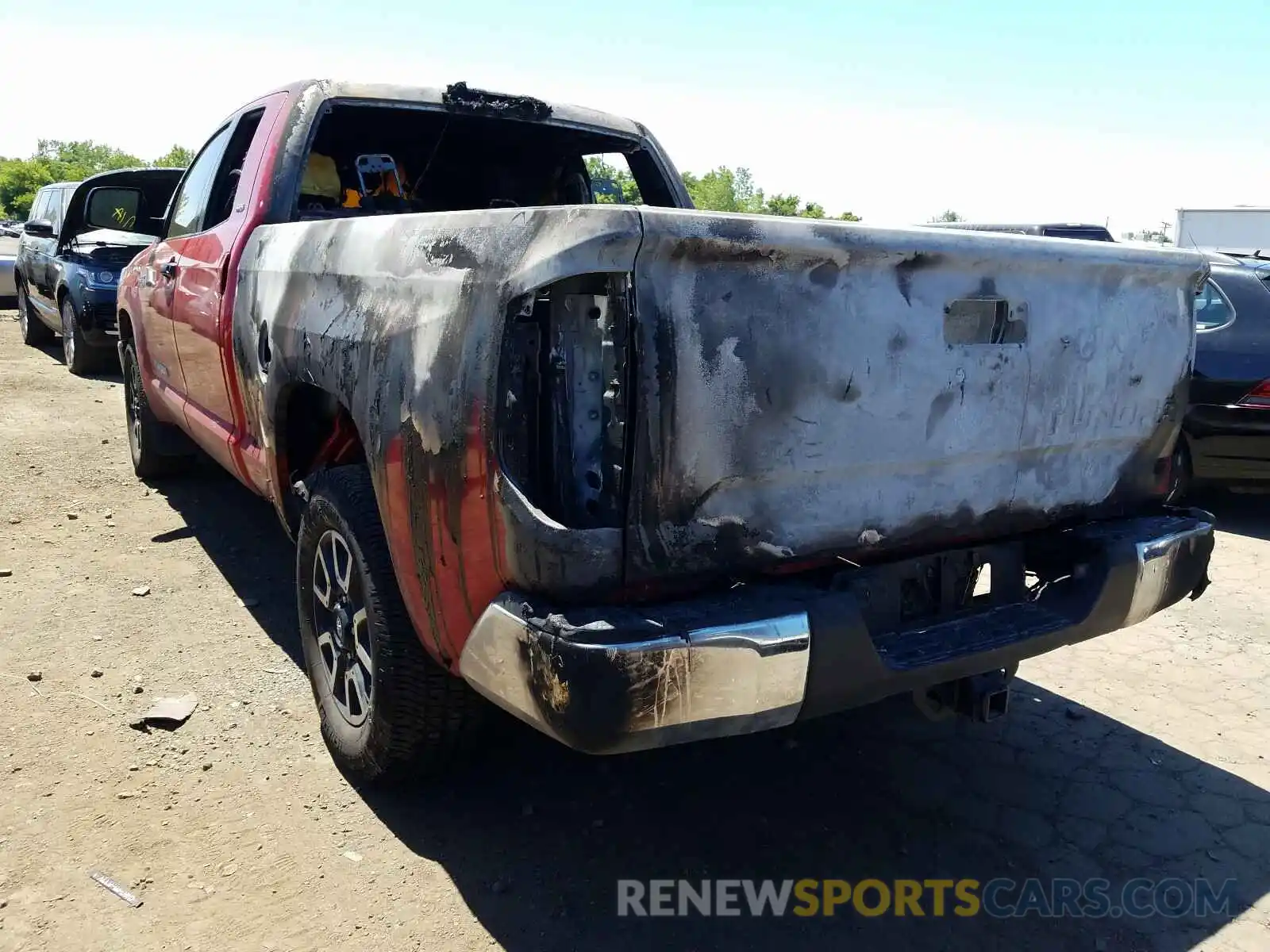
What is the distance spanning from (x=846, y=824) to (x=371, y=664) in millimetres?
1356

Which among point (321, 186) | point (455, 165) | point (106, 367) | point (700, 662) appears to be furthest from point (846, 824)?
point (106, 367)

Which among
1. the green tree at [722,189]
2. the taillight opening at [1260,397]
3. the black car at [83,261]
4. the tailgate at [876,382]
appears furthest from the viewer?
the green tree at [722,189]

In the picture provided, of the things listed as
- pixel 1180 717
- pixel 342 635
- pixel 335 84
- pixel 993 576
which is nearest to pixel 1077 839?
pixel 993 576

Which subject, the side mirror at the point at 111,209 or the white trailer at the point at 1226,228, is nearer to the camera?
the side mirror at the point at 111,209

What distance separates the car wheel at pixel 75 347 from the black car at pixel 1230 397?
922 centimetres

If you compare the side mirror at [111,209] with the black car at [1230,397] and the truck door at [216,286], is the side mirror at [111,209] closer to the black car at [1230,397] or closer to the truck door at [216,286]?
the truck door at [216,286]

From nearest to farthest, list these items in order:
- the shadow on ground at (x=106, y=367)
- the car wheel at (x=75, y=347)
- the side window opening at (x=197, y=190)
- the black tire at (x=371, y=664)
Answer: the black tire at (x=371, y=664) < the side window opening at (x=197, y=190) < the car wheel at (x=75, y=347) < the shadow on ground at (x=106, y=367)

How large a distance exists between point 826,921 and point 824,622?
0.84m

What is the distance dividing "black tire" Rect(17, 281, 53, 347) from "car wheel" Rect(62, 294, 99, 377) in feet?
7.11

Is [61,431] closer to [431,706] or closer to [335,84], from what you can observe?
[335,84]

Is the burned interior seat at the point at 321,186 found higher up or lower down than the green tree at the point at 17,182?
lower down

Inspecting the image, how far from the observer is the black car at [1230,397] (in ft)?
18.2

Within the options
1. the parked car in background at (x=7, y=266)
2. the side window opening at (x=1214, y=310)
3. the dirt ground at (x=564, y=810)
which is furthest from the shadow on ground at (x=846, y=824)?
the parked car in background at (x=7, y=266)
